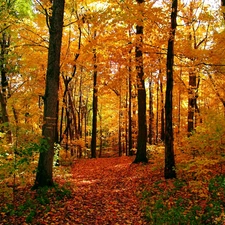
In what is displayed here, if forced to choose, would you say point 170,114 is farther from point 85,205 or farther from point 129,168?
point 129,168

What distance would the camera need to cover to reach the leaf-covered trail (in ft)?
20.6

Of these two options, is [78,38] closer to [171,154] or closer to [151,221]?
[171,154]

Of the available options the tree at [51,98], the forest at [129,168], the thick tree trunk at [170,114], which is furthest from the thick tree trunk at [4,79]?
the thick tree trunk at [170,114]

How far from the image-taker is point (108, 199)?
7770 mm

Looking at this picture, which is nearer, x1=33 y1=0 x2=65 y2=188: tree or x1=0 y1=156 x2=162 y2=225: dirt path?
x1=0 y1=156 x2=162 y2=225: dirt path

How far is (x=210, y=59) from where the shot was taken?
10000 mm

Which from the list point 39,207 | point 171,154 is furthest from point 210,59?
point 39,207

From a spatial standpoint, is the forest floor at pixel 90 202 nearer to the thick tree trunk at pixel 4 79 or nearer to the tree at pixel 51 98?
the tree at pixel 51 98

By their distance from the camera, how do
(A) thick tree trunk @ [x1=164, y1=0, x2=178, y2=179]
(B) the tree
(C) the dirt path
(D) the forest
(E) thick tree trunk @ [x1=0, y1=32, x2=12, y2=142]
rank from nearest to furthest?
(C) the dirt path → (D) the forest → (B) the tree → (A) thick tree trunk @ [x1=164, y1=0, x2=178, y2=179] → (E) thick tree trunk @ [x1=0, y1=32, x2=12, y2=142]

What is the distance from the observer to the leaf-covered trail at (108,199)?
6.28 m

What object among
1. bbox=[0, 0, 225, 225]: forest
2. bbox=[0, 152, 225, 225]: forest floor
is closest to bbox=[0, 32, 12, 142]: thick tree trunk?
bbox=[0, 0, 225, 225]: forest

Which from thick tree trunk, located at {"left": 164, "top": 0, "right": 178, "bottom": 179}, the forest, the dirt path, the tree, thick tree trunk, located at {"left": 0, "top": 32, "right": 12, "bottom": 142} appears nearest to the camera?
the dirt path

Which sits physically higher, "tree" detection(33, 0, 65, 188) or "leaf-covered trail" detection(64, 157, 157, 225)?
"tree" detection(33, 0, 65, 188)

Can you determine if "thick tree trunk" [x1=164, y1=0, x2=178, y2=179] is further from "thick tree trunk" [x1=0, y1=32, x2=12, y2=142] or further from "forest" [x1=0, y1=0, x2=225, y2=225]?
"thick tree trunk" [x1=0, y1=32, x2=12, y2=142]
